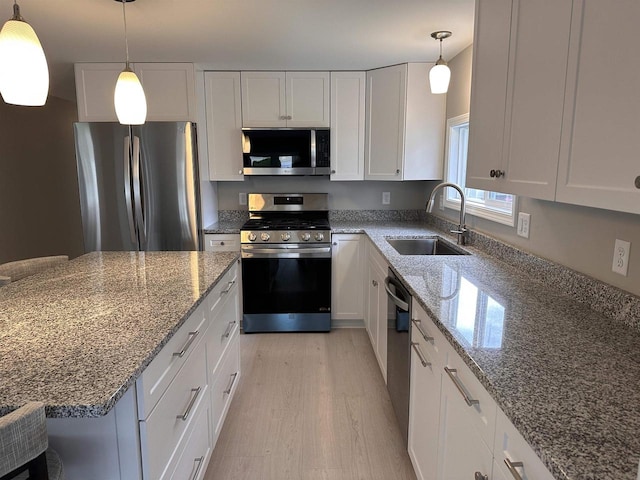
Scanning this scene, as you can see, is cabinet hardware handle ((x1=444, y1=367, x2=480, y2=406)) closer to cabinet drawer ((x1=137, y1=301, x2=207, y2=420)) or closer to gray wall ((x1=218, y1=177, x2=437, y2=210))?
cabinet drawer ((x1=137, y1=301, x2=207, y2=420))

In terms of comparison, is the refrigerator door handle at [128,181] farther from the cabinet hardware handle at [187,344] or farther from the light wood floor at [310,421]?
the cabinet hardware handle at [187,344]

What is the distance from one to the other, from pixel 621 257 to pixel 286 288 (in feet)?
8.04

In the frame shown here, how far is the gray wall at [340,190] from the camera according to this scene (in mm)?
3900

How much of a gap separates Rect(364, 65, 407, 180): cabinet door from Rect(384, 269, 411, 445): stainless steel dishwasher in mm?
1486

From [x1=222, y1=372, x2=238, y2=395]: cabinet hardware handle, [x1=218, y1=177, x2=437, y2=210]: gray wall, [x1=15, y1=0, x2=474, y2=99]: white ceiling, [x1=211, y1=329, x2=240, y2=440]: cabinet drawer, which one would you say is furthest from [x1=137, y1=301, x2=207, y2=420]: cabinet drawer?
[x1=218, y1=177, x2=437, y2=210]: gray wall

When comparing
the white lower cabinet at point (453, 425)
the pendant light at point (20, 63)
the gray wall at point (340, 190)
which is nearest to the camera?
the white lower cabinet at point (453, 425)

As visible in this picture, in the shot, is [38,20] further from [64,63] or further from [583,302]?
[583,302]

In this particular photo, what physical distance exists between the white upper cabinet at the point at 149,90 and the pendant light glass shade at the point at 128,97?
5.28ft

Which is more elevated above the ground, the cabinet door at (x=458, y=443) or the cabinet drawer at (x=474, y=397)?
the cabinet drawer at (x=474, y=397)

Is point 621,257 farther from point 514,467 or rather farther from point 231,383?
point 231,383

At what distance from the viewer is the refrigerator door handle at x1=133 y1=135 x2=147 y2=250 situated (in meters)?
3.12

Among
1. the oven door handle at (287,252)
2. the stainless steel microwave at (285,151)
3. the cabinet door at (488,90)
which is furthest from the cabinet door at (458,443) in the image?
the stainless steel microwave at (285,151)

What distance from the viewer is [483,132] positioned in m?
Answer: 1.73

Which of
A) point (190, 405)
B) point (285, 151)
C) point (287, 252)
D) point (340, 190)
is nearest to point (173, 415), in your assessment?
point (190, 405)
